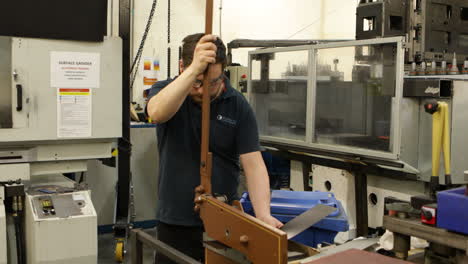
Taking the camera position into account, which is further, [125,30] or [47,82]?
[125,30]

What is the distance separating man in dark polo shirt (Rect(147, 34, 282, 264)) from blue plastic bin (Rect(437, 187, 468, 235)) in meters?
0.67

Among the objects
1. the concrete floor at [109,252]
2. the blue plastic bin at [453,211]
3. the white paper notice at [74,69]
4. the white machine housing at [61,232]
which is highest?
the white paper notice at [74,69]

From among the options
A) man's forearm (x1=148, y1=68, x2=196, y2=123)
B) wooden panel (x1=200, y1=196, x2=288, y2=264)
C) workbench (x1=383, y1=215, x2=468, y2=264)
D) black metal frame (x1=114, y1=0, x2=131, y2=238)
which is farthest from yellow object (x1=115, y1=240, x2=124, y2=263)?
workbench (x1=383, y1=215, x2=468, y2=264)

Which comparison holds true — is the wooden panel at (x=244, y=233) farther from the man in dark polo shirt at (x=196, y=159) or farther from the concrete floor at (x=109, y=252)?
the concrete floor at (x=109, y=252)

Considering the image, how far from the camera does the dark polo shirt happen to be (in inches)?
67.1

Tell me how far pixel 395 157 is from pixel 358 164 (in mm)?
367

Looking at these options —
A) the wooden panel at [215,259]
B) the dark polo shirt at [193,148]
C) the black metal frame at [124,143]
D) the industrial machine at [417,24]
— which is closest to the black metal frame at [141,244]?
the wooden panel at [215,259]

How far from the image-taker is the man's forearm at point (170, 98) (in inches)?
54.7

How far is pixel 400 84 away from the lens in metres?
2.69

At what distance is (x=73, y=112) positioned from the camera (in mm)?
2318

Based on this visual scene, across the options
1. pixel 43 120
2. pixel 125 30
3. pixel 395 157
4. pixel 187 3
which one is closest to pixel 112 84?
pixel 43 120

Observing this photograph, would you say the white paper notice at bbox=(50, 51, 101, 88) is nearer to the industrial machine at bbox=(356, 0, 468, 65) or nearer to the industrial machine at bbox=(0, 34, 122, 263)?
the industrial machine at bbox=(0, 34, 122, 263)

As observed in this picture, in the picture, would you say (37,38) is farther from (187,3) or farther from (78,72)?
(187,3)

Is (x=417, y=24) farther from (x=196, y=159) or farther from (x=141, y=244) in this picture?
(x=141, y=244)
